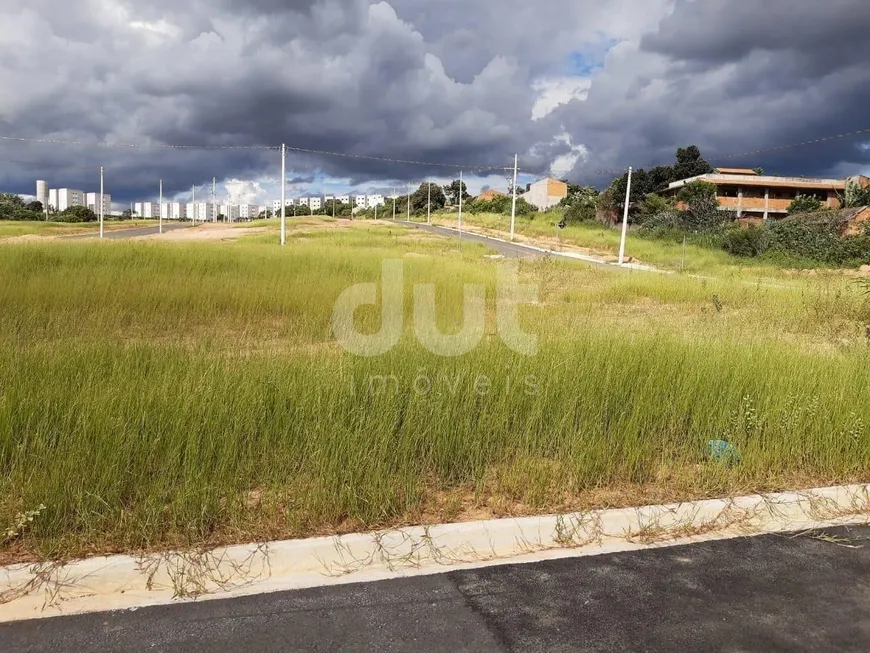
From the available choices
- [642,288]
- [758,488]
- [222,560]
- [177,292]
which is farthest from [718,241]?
[222,560]

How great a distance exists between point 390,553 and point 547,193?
103 metres

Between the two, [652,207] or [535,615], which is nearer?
[535,615]

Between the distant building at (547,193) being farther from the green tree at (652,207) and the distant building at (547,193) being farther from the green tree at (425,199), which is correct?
the green tree at (652,207)

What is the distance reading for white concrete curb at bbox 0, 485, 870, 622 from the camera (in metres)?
2.79

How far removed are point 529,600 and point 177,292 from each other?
37.3ft

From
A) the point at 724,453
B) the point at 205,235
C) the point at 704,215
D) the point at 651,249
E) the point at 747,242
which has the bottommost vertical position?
the point at 724,453

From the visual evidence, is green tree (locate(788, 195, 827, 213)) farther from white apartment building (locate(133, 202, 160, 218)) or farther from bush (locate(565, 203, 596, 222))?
white apartment building (locate(133, 202, 160, 218))

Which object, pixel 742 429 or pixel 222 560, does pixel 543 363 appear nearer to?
pixel 742 429

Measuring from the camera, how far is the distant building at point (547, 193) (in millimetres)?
100688

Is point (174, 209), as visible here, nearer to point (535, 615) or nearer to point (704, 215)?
point (704, 215)

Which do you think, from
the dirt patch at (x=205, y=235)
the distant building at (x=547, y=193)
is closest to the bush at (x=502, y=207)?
the distant building at (x=547, y=193)

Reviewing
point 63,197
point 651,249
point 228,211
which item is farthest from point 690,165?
point 63,197

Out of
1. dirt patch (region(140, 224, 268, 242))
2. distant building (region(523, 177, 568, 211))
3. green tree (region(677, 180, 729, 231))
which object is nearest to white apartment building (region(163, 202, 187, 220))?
distant building (region(523, 177, 568, 211))

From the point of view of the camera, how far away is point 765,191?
205ft
